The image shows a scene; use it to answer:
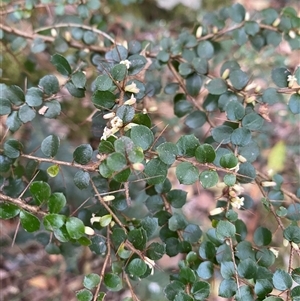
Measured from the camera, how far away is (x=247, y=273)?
0.72 metres

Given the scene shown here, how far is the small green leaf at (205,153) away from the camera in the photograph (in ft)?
2.19

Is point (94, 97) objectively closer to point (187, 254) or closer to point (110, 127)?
point (110, 127)

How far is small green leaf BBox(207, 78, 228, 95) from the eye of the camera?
0.88 m

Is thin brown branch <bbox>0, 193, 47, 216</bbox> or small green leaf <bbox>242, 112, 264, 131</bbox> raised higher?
small green leaf <bbox>242, 112, 264, 131</bbox>

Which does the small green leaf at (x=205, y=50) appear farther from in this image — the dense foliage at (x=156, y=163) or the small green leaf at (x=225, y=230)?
the small green leaf at (x=225, y=230)

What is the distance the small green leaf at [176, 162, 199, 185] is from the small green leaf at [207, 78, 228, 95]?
11.0 inches

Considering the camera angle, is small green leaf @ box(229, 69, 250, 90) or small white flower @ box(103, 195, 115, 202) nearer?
small white flower @ box(103, 195, 115, 202)

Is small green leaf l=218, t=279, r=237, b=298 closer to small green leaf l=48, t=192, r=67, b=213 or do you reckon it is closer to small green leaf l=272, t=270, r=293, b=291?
small green leaf l=272, t=270, r=293, b=291

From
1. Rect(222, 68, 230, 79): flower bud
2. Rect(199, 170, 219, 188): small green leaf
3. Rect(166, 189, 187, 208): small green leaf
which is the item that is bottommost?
Rect(166, 189, 187, 208): small green leaf

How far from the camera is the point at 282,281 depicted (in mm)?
653

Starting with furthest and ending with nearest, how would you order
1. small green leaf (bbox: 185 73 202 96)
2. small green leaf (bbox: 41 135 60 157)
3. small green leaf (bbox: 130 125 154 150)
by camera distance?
small green leaf (bbox: 185 73 202 96) → small green leaf (bbox: 41 135 60 157) → small green leaf (bbox: 130 125 154 150)

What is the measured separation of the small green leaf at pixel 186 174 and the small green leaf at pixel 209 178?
1 cm

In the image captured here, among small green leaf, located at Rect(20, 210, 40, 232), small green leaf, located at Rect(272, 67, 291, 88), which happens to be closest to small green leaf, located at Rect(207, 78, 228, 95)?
small green leaf, located at Rect(272, 67, 291, 88)

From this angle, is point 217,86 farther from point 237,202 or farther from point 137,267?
point 137,267
